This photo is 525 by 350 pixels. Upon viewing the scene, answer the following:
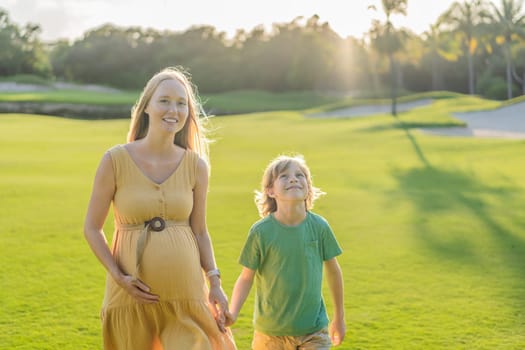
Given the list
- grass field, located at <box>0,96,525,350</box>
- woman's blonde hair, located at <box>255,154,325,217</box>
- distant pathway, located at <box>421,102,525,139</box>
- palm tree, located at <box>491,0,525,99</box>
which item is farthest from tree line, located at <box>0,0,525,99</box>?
woman's blonde hair, located at <box>255,154,325,217</box>

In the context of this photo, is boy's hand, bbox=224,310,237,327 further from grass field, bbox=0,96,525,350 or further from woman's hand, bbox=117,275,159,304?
grass field, bbox=0,96,525,350

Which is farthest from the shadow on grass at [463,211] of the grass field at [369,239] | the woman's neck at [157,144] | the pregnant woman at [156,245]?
the woman's neck at [157,144]

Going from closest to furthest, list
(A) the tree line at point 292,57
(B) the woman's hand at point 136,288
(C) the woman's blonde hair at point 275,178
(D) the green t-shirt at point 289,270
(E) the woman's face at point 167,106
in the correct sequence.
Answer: (B) the woman's hand at point 136,288
(E) the woman's face at point 167,106
(D) the green t-shirt at point 289,270
(C) the woman's blonde hair at point 275,178
(A) the tree line at point 292,57

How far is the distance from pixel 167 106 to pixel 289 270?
3.66 ft

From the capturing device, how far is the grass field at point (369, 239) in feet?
20.5

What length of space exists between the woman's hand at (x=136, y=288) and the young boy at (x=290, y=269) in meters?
0.55

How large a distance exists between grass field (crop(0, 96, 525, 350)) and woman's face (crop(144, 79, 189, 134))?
9.16 feet

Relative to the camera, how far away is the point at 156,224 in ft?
11.5

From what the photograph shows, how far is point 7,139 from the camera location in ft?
79.8

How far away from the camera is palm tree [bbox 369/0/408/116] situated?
4159 centimetres

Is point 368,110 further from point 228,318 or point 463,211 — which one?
point 228,318

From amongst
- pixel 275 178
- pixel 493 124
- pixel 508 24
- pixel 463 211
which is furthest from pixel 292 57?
pixel 275 178

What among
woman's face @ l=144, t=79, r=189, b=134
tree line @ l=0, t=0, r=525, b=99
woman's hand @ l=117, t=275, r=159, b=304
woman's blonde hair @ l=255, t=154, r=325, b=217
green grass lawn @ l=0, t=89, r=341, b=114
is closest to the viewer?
woman's hand @ l=117, t=275, r=159, b=304

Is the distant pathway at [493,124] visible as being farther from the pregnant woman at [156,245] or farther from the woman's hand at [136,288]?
the woman's hand at [136,288]
